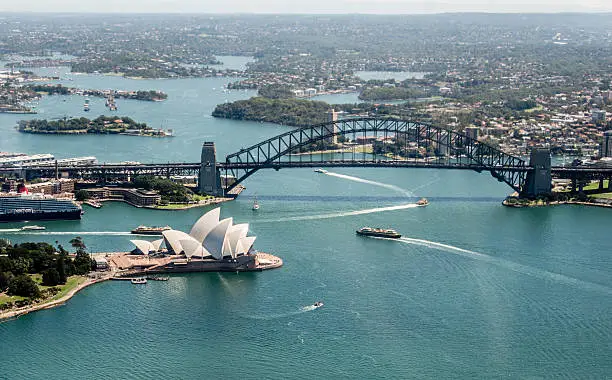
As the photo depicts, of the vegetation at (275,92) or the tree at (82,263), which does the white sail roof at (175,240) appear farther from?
the vegetation at (275,92)

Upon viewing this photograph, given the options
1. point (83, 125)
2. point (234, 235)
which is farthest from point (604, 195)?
point (83, 125)

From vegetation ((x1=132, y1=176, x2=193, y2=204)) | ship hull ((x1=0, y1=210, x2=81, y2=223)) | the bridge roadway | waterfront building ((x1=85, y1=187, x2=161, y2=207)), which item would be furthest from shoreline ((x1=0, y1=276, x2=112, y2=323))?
the bridge roadway

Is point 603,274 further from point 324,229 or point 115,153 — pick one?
point 115,153

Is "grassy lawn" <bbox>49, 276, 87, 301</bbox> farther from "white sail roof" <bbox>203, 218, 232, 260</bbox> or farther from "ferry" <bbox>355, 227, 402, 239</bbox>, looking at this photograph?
"ferry" <bbox>355, 227, 402, 239</bbox>

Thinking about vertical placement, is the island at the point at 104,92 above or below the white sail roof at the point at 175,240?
above

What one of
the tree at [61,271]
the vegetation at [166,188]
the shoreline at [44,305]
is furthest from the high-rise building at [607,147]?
the tree at [61,271]

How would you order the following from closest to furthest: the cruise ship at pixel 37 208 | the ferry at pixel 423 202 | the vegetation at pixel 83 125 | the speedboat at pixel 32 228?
the speedboat at pixel 32 228, the cruise ship at pixel 37 208, the ferry at pixel 423 202, the vegetation at pixel 83 125
